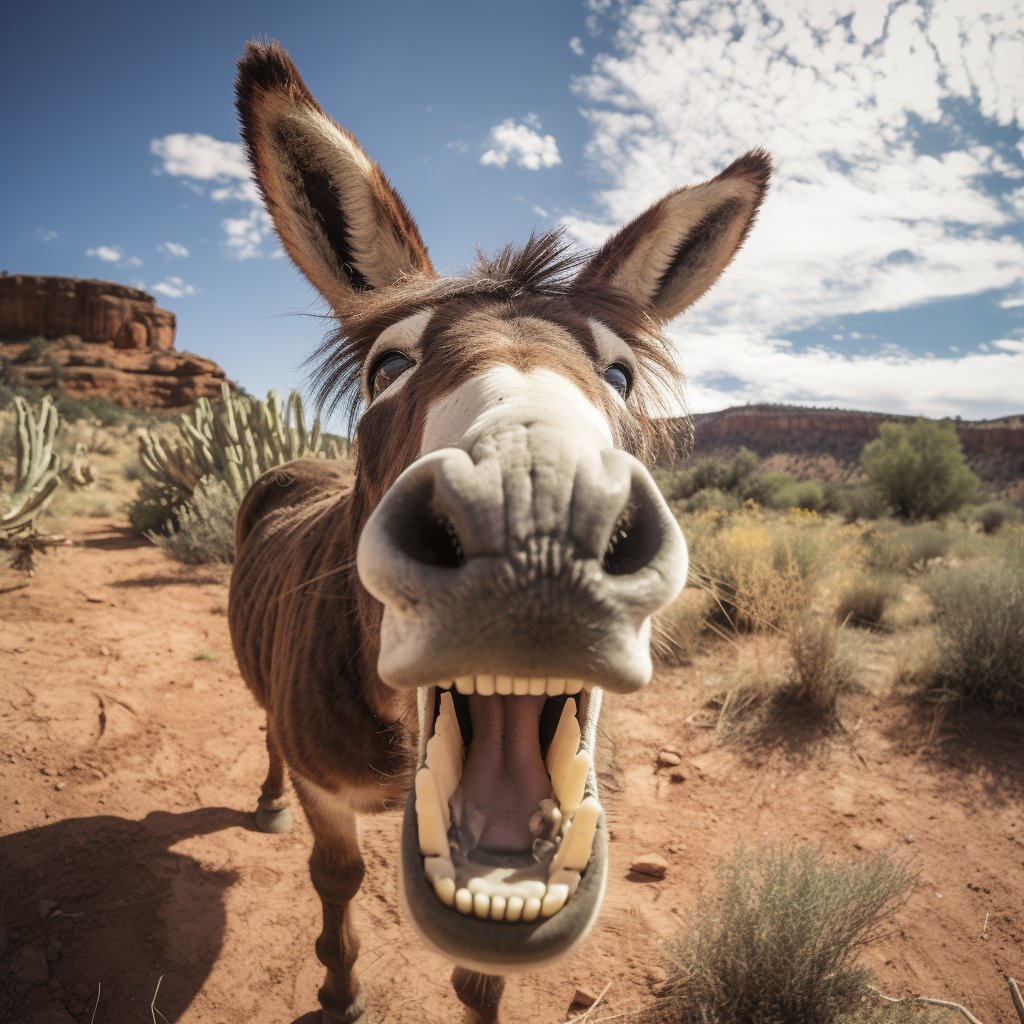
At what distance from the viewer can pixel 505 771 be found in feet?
3.96

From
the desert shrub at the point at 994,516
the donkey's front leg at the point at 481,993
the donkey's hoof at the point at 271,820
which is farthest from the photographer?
the desert shrub at the point at 994,516

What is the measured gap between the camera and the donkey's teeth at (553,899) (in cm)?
99

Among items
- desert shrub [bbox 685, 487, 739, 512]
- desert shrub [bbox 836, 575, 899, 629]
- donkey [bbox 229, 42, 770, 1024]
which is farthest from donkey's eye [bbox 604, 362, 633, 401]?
desert shrub [bbox 685, 487, 739, 512]

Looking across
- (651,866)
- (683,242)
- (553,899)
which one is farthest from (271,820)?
(683,242)

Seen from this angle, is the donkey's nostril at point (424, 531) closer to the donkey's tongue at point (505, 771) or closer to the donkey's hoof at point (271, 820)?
the donkey's tongue at point (505, 771)

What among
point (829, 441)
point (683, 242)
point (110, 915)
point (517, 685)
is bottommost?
point (110, 915)

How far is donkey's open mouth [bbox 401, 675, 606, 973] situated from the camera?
38.3 inches

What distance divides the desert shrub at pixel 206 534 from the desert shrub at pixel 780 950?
25.0 ft

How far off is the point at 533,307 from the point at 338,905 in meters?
2.63

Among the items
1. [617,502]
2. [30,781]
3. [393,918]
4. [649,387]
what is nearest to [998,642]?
[649,387]

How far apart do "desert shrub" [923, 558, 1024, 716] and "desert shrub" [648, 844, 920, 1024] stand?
2882mm

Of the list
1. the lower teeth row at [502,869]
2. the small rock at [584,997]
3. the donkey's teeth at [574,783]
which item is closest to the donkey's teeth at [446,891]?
the lower teeth row at [502,869]

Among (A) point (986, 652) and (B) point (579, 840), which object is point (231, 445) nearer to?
(B) point (579, 840)

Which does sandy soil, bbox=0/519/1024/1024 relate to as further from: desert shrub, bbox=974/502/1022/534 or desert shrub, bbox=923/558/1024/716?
desert shrub, bbox=974/502/1022/534
